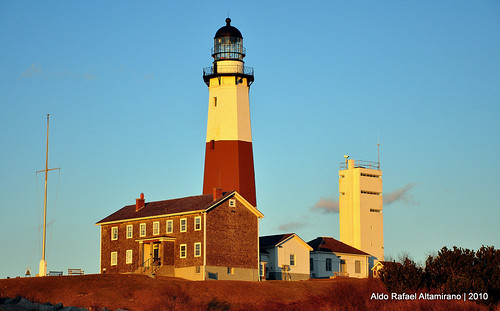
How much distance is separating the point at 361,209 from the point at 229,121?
19596mm

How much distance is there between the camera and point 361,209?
8288 cm

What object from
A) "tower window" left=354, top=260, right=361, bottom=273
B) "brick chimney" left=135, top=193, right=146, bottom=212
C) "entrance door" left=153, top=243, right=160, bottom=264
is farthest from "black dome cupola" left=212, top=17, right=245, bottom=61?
"tower window" left=354, top=260, right=361, bottom=273

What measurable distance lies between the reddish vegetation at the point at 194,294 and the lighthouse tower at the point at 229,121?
41.8 ft

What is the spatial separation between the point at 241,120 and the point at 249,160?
3.14m

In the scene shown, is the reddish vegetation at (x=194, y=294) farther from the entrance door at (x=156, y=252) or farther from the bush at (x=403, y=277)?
the entrance door at (x=156, y=252)

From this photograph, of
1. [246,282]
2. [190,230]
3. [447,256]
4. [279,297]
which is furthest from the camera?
[190,230]

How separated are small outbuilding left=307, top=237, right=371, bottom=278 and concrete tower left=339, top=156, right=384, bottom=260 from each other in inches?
180

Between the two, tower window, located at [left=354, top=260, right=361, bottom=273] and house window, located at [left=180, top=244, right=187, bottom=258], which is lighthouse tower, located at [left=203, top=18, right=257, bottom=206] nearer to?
house window, located at [left=180, top=244, right=187, bottom=258]

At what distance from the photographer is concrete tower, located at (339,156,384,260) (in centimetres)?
8250

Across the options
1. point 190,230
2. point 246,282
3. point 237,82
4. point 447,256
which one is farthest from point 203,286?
point 237,82

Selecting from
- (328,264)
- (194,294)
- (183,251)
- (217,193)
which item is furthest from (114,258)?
(328,264)

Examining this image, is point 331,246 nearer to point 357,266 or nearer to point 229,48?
point 357,266

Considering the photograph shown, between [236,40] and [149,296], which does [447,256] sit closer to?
[149,296]

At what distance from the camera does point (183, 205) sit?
2499 inches
